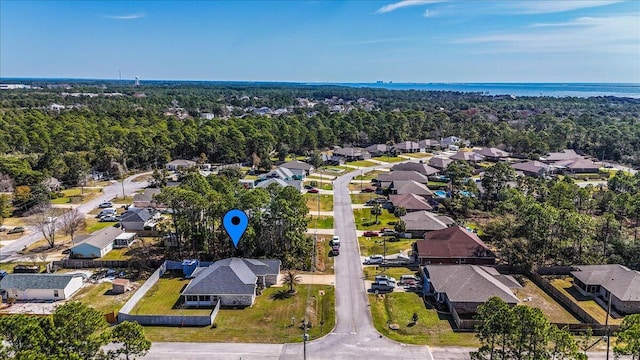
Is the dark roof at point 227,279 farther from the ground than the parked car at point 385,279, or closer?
farther from the ground

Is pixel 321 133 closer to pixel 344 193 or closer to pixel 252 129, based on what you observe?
pixel 252 129

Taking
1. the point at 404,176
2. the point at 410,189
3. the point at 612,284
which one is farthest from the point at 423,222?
the point at 404,176

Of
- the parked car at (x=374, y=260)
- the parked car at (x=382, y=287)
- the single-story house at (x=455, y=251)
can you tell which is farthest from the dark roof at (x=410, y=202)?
the parked car at (x=382, y=287)

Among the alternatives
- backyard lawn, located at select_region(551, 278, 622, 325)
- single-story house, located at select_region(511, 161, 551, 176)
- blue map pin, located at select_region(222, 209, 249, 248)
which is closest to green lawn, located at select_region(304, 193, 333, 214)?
blue map pin, located at select_region(222, 209, 249, 248)

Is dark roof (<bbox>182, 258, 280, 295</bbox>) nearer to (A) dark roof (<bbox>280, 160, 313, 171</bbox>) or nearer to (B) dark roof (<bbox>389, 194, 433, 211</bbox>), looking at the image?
(B) dark roof (<bbox>389, 194, 433, 211</bbox>)

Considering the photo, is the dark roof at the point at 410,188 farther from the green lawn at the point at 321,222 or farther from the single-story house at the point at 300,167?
the single-story house at the point at 300,167
